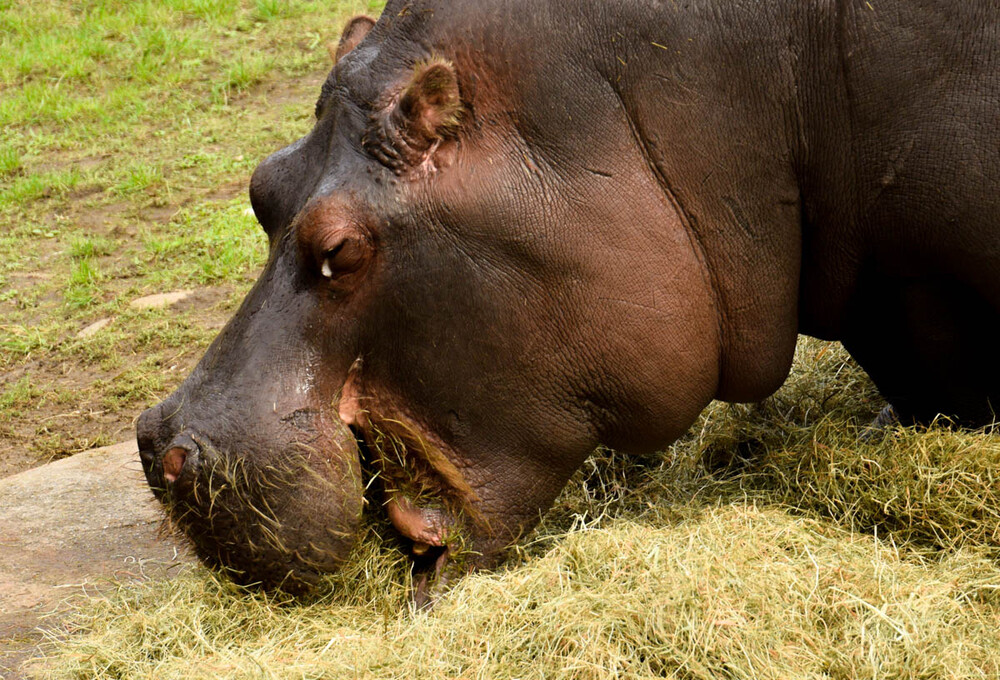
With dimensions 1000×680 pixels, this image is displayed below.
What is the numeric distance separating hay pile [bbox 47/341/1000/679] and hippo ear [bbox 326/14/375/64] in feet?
4.90

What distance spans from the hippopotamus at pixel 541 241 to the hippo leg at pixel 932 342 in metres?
0.01

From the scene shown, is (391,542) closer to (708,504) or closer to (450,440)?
(450,440)

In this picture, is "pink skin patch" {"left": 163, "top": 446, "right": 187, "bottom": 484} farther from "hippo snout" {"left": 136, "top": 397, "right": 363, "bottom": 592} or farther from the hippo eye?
the hippo eye

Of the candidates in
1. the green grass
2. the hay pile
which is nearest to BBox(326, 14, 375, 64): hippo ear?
the hay pile

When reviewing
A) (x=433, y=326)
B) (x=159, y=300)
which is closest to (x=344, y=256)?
(x=433, y=326)

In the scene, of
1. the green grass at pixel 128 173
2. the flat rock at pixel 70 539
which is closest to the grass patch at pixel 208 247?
the green grass at pixel 128 173

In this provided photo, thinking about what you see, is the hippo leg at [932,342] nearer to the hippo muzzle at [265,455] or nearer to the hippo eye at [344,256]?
the hippo eye at [344,256]

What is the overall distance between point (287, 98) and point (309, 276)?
6.30 metres

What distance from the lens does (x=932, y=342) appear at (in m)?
3.43

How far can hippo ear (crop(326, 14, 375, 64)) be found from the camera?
12.3ft

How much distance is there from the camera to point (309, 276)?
3.30m

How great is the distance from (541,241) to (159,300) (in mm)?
4285

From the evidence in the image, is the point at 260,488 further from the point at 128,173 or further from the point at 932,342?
the point at 128,173

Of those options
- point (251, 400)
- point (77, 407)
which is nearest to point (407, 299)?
point (251, 400)
